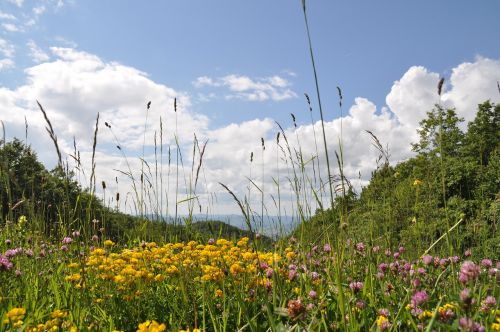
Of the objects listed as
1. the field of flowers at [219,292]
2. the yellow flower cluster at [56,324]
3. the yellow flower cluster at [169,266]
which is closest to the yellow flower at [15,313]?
the field of flowers at [219,292]

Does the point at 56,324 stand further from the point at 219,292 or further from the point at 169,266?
the point at 169,266

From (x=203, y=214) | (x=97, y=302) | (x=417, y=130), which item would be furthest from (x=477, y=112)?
(x=97, y=302)

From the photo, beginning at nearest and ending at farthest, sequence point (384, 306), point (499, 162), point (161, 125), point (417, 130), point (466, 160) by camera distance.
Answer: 1. point (384, 306)
2. point (161, 125)
3. point (499, 162)
4. point (466, 160)
5. point (417, 130)

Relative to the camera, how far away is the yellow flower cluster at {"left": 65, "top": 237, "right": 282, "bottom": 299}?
296cm

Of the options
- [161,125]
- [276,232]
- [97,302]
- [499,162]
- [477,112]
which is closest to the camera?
[97,302]

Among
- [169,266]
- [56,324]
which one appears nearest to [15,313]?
[56,324]

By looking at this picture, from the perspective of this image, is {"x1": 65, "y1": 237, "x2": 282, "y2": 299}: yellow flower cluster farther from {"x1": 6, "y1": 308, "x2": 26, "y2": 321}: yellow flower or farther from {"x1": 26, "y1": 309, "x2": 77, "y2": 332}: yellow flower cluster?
{"x1": 6, "y1": 308, "x2": 26, "y2": 321}: yellow flower

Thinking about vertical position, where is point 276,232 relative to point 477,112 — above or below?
below

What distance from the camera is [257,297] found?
107 inches

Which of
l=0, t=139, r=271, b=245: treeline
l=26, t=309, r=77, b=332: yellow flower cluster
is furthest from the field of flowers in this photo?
l=0, t=139, r=271, b=245: treeline

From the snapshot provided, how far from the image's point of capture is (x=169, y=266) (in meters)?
3.49

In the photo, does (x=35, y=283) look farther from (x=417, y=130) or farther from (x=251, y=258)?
(x=417, y=130)

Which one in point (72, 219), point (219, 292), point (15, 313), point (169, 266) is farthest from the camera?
point (72, 219)

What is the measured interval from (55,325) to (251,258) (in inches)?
63.6
